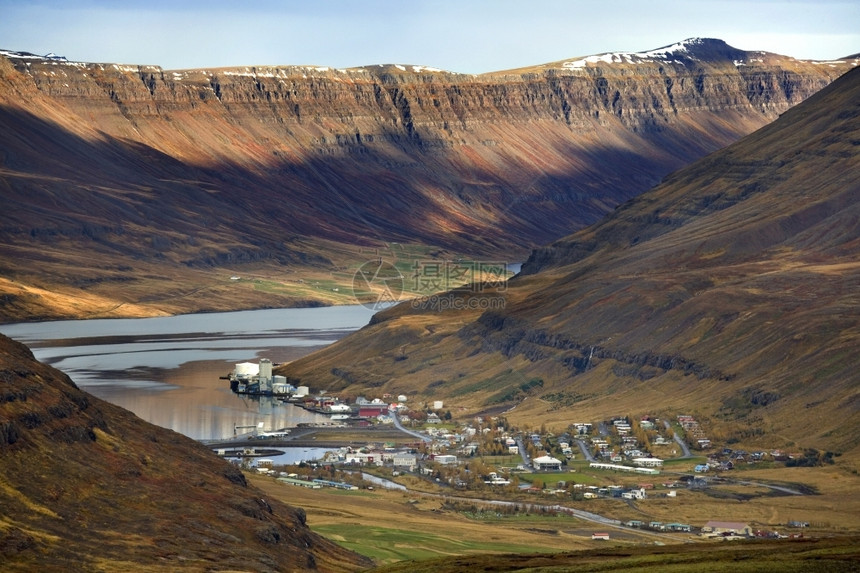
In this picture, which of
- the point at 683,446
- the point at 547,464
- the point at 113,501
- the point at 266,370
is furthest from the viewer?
the point at 266,370

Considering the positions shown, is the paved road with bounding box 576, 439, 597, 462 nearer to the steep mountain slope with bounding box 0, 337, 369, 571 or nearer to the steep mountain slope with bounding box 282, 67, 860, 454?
the steep mountain slope with bounding box 282, 67, 860, 454

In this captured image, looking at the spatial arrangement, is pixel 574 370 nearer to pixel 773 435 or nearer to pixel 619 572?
pixel 773 435

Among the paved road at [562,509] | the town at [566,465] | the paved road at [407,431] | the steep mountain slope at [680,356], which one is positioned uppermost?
the steep mountain slope at [680,356]

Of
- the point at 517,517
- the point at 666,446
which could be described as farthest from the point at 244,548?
the point at 666,446

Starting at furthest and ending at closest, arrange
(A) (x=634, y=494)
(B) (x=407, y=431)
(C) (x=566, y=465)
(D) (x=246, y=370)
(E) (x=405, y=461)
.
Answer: (D) (x=246, y=370), (B) (x=407, y=431), (E) (x=405, y=461), (C) (x=566, y=465), (A) (x=634, y=494)

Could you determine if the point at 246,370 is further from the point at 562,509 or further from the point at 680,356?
the point at 562,509

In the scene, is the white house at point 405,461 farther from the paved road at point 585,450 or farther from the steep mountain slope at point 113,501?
the steep mountain slope at point 113,501

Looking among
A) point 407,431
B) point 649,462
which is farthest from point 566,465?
point 407,431

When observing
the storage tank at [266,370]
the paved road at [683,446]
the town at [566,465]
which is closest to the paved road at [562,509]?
the town at [566,465]

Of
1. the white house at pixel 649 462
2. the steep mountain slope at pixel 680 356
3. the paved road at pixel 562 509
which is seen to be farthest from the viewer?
the steep mountain slope at pixel 680 356
